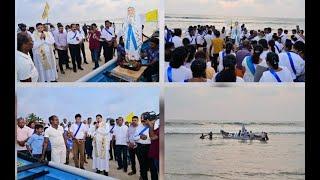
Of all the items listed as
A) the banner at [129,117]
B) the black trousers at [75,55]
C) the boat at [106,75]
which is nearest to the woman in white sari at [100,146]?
the banner at [129,117]

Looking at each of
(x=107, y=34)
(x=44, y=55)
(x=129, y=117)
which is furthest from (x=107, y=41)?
(x=129, y=117)

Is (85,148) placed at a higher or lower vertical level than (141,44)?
lower

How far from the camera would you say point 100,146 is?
12.9 ft

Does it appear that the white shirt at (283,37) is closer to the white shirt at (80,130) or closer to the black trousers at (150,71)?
the black trousers at (150,71)

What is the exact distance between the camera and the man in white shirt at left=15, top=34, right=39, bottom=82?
155 inches

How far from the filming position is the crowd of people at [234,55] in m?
3.90

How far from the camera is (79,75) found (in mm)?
3947

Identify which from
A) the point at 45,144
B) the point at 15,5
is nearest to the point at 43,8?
the point at 15,5

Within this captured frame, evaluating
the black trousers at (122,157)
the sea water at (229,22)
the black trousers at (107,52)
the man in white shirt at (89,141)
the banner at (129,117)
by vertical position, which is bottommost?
the black trousers at (122,157)

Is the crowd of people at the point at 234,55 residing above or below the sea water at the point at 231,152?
above

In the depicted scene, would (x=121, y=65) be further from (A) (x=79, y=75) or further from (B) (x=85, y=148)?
(B) (x=85, y=148)

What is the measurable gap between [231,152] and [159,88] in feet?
2.27

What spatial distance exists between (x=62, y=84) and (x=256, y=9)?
149 centimetres
